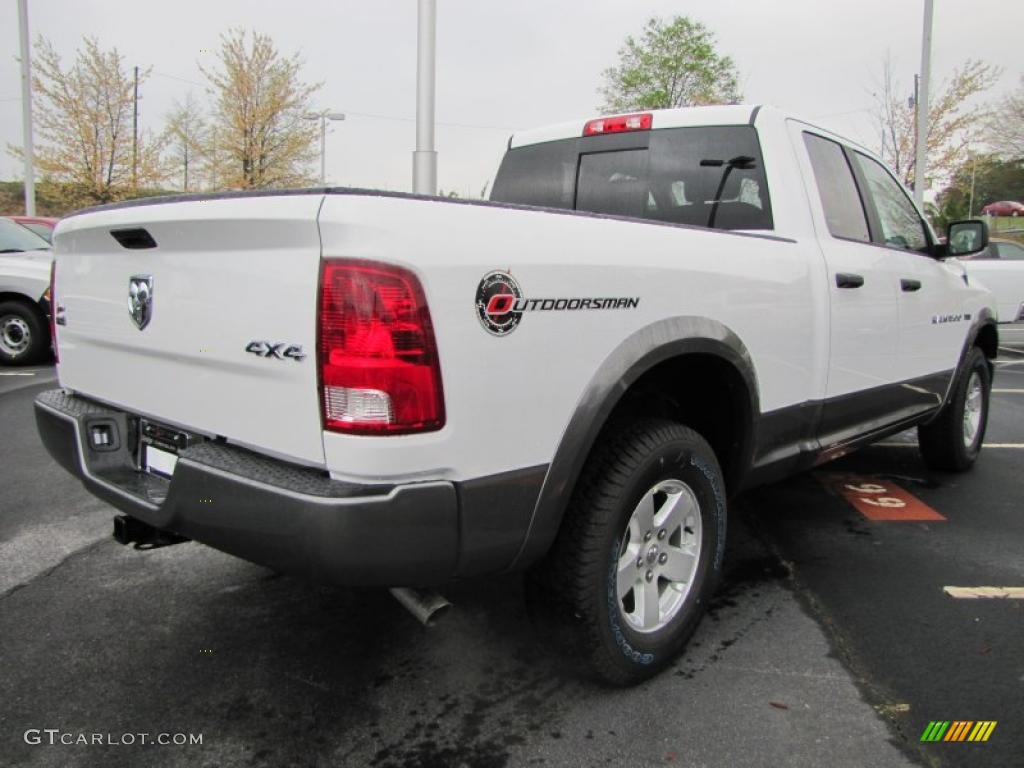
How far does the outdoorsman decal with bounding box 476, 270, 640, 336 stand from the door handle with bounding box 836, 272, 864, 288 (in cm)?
166

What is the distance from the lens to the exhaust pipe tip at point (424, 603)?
6.73ft

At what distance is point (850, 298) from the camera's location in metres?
3.19

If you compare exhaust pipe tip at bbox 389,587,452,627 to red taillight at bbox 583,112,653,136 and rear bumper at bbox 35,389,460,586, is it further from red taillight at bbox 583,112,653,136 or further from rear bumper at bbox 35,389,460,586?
red taillight at bbox 583,112,653,136

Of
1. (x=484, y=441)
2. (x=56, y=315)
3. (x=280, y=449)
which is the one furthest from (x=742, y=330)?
(x=56, y=315)

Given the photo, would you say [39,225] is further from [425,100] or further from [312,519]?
[312,519]

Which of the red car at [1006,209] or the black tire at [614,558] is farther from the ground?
the red car at [1006,209]

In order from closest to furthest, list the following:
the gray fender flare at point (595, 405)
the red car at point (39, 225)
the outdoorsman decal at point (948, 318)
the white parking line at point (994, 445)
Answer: the gray fender flare at point (595, 405)
the outdoorsman decal at point (948, 318)
the white parking line at point (994, 445)
the red car at point (39, 225)

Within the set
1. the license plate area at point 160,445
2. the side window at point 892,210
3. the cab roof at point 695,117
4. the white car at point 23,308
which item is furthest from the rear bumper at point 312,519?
the white car at point 23,308

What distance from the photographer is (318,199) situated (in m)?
1.71

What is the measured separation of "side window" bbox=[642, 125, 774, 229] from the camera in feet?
10.3

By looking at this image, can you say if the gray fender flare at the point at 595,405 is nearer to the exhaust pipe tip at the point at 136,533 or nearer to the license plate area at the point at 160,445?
the license plate area at the point at 160,445

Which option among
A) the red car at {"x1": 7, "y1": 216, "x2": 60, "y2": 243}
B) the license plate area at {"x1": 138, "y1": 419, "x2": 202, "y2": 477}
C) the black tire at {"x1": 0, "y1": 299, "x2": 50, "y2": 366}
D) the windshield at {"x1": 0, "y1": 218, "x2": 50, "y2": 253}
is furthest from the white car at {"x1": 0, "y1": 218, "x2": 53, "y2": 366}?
the license plate area at {"x1": 138, "y1": 419, "x2": 202, "y2": 477}

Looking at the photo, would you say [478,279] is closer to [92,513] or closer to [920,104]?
[92,513]

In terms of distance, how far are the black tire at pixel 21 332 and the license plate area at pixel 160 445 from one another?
7610 mm
